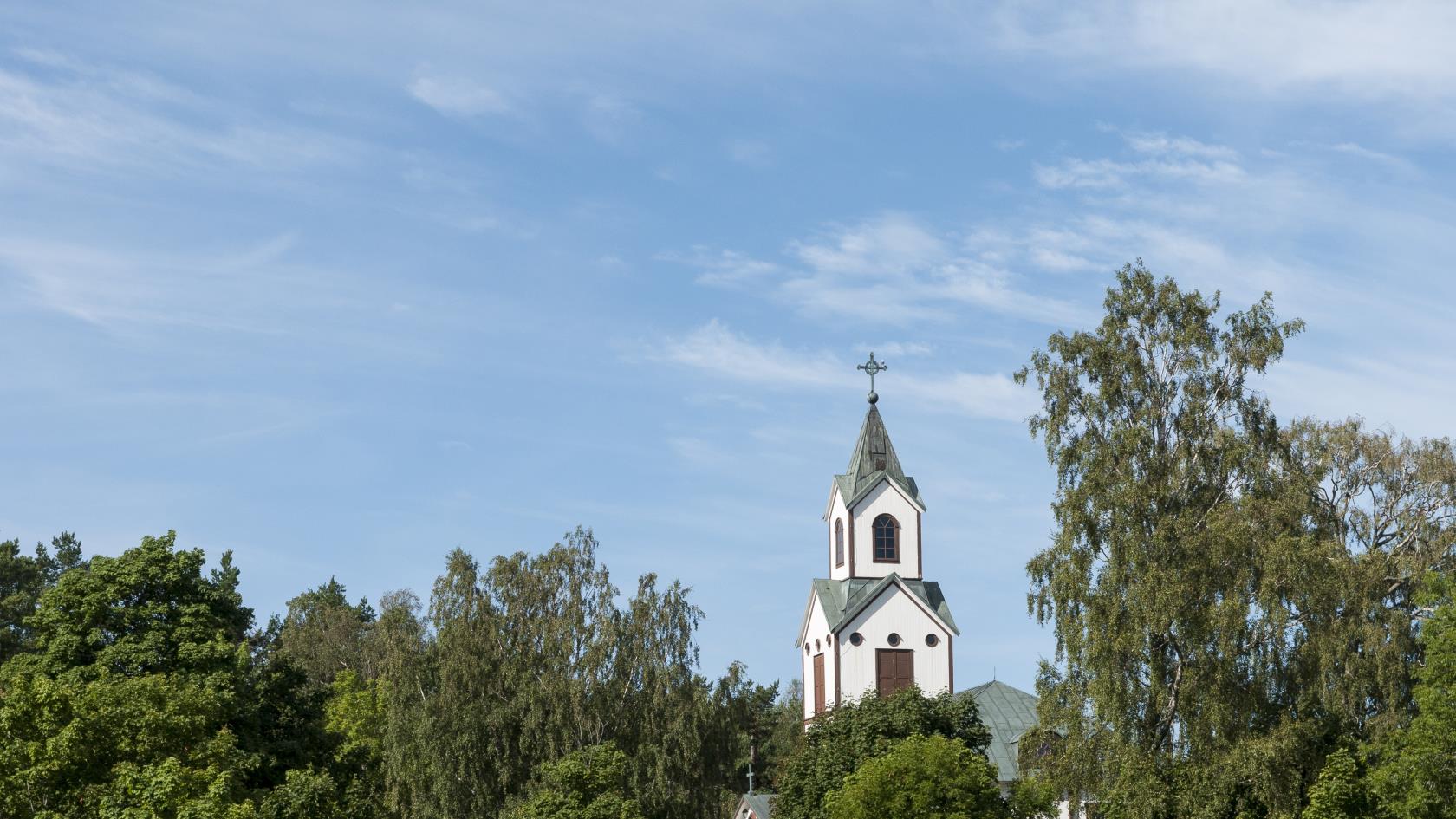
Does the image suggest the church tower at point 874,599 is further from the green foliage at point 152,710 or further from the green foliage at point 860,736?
the green foliage at point 152,710

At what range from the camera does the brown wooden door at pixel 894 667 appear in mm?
64750

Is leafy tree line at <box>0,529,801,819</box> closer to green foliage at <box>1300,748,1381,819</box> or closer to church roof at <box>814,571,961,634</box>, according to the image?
church roof at <box>814,571,961,634</box>

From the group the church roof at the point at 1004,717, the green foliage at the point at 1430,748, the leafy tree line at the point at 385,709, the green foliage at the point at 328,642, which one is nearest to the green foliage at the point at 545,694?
the leafy tree line at the point at 385,709

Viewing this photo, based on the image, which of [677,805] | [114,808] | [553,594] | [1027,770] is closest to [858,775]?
[1027,770]

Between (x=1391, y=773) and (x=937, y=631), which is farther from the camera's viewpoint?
(x=937, y=631)

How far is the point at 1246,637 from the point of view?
42562 mm

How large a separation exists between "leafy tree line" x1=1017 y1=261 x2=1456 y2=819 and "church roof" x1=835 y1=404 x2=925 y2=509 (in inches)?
838

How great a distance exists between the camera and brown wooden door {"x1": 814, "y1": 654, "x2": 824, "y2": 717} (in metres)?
66.4

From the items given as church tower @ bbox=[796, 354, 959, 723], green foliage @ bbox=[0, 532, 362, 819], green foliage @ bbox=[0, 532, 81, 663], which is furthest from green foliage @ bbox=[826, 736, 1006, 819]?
green foliage @ bbox=[0, 532, 81, 663]

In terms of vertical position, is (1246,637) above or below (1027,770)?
above

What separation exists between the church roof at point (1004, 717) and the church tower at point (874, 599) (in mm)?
4853

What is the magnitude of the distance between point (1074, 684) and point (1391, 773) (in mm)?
7447

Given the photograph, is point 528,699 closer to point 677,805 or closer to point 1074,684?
point 677,805

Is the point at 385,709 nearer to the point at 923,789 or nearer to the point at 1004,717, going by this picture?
the point at 1004,717
